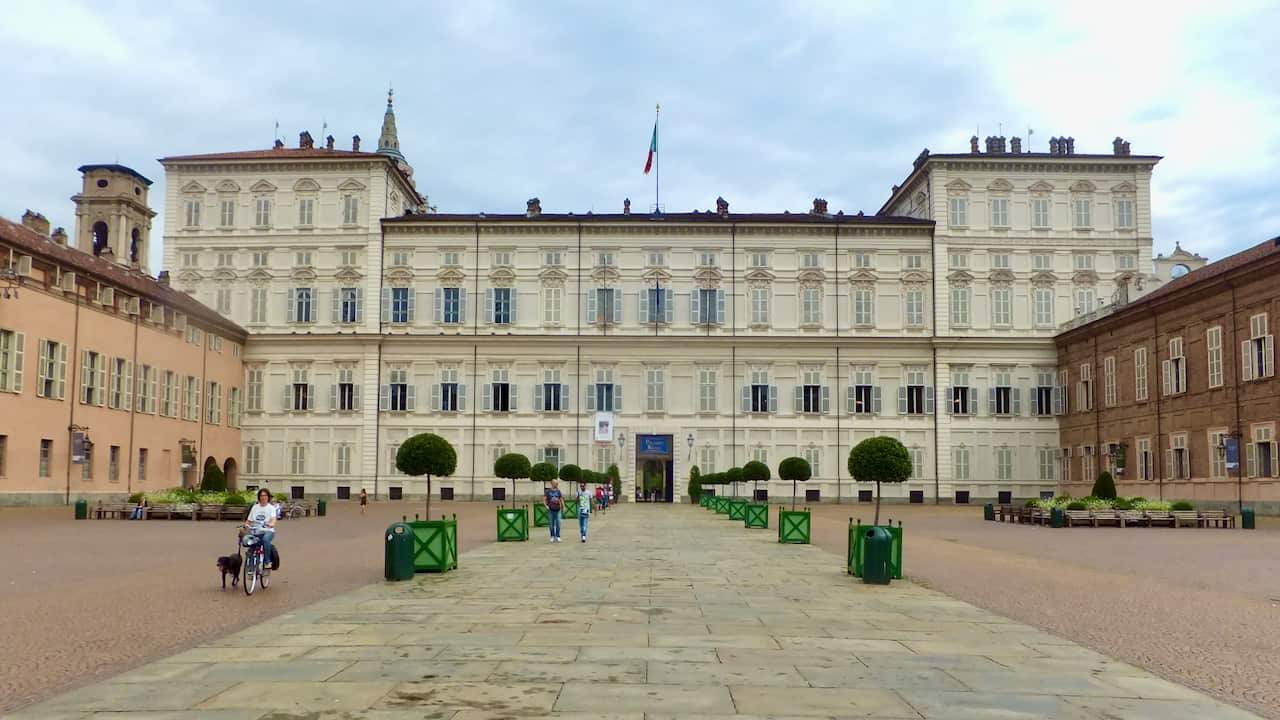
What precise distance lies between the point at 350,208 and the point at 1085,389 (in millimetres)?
43469

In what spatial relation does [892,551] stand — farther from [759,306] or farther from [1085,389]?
[759,306]

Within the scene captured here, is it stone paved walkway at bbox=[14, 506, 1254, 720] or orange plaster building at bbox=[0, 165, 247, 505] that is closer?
stone paved walkway at bbox=[14, 506, 1254, 720]

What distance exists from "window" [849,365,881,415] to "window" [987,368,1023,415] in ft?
21.8

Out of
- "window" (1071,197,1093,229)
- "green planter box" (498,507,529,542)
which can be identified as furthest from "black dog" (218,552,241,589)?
"window" (1071,197,1093,229)

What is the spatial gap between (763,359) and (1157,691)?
A: 54508mm

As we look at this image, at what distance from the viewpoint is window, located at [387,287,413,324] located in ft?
209

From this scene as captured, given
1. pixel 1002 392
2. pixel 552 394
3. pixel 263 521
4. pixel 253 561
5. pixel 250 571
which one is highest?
pixel 1002 392

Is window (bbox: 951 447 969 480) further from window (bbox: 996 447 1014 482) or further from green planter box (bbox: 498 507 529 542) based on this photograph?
green planter box (bbox: 498 507 529 542)

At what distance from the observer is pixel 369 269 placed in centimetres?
6338

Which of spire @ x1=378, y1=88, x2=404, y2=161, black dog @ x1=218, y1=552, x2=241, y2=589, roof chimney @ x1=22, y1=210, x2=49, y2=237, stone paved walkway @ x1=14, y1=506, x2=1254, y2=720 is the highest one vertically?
spire @ x1=378, y1=88, x2=404, y2=161

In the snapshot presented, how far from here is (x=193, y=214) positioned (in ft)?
211

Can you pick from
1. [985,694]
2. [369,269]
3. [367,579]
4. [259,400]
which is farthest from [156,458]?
[985,694]

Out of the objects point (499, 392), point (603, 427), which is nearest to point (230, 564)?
point (603, 427)

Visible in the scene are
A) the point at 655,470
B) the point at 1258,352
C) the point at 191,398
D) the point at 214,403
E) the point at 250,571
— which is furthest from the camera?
the point at 655,470
